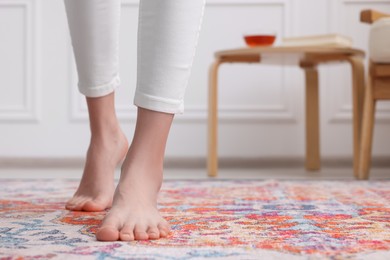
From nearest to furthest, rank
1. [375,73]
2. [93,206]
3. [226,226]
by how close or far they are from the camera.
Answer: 1. [226,226]
2. [93,206]
3. [375,73]

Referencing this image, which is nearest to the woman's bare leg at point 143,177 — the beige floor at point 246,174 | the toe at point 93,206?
the toe at point 93,206

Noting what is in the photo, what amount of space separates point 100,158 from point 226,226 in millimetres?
344

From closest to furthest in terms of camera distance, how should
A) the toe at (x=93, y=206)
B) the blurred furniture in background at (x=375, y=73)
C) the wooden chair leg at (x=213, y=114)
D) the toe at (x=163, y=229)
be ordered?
1. the toe at (x=163, y=229)
2. the toe at (x=93, y=206)
3. the blurred furniture in background at (x=375, y=73)
4. the wooden chair leg at (x=213, y=114)

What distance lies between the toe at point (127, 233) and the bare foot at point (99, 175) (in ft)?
1.04

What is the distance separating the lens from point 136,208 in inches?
33.3

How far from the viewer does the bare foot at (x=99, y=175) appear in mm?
1124

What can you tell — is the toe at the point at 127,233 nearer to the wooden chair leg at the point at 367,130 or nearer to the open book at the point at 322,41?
the wooden chair leg at the point at 367,130

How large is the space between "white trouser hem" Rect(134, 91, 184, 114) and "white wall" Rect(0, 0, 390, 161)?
1.92m

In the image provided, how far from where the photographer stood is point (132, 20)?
2.82 metres

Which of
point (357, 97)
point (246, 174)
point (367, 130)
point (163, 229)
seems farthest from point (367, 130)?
point (163, 229)

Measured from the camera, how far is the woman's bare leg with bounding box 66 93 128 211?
1137mm

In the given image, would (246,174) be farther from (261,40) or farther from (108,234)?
(108,234)

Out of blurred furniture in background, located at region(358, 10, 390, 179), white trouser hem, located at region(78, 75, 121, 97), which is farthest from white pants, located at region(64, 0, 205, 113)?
blurred furniture in background, located at region(358, 10, 390, 179)

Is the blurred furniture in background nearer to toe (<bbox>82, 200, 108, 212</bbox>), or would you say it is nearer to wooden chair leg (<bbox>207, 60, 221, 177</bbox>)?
wooden chair leg (<bbox>207, 60, 221, 177</bbox>)
